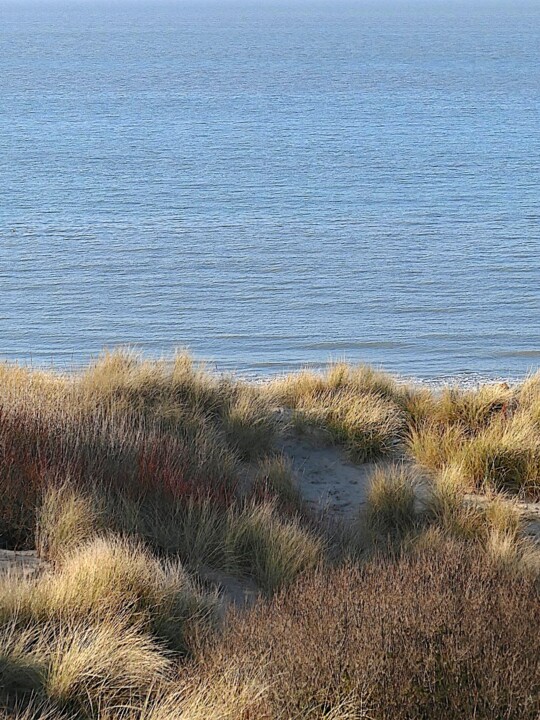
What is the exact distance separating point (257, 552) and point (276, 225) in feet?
70.0

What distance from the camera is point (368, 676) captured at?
359 centimetres

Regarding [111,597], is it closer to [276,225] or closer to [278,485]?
[278,485]

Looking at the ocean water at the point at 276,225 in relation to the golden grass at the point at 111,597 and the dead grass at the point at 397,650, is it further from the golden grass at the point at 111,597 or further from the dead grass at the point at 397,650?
the dead grass at the point at 397,650

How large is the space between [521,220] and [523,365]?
457 inches

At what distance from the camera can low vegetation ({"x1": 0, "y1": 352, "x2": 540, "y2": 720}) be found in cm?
366

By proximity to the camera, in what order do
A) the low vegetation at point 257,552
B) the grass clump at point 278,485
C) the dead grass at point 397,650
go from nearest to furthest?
the dead grass at point 397,650 → the low vegetation at point 257,552 → the grass clump at point 278,485

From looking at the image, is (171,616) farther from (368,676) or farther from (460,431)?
(460,431)

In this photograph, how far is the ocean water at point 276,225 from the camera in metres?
18.1

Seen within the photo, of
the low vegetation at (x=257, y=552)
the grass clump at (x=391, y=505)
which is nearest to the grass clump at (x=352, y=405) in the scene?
the low vegetation at (x=257, y=552)

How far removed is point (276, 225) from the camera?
2680cm

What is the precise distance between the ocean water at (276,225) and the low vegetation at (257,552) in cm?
675

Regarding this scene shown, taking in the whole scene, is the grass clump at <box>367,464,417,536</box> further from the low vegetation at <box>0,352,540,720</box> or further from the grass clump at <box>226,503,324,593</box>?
the grass clump at <box>226,503,324,593</box>

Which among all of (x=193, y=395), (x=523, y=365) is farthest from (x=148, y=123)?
(x=193, y=395)

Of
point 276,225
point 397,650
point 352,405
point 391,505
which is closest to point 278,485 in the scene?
point 391,505
